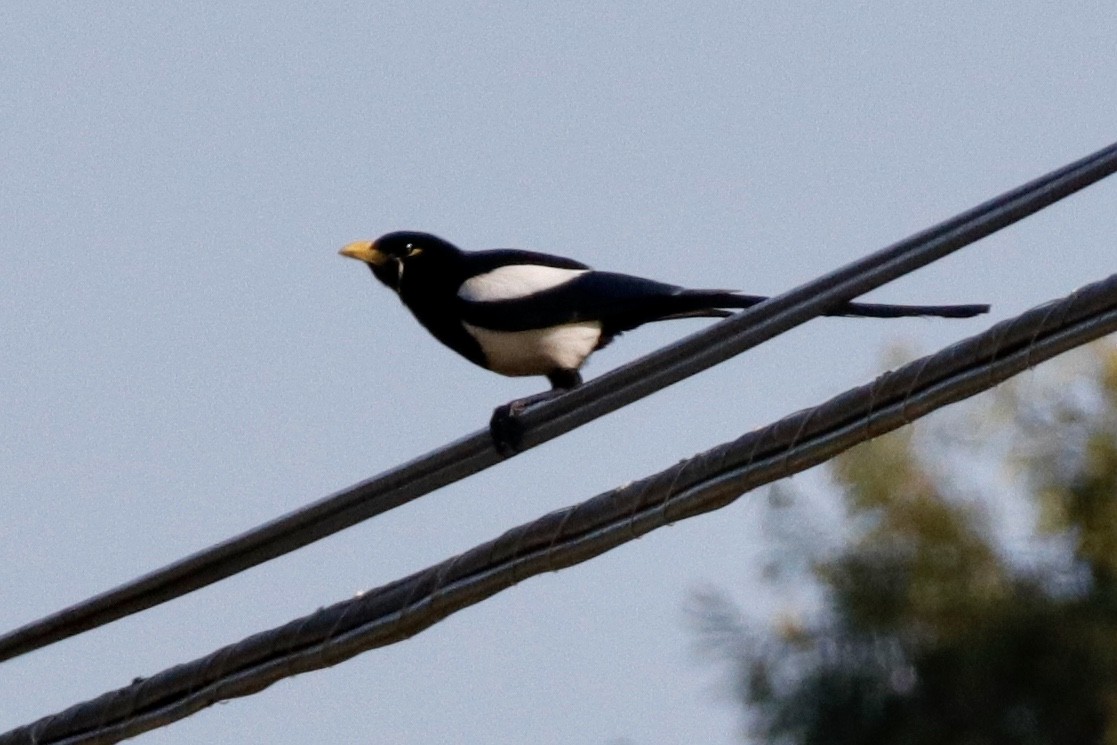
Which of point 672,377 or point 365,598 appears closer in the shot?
point 672,377

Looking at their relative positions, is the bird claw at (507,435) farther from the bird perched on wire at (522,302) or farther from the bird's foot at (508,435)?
the bird perched on wire at (522,302)

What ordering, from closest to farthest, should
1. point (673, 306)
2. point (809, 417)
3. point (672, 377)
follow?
point (809, 417), point (672, 377), point (673, 306)

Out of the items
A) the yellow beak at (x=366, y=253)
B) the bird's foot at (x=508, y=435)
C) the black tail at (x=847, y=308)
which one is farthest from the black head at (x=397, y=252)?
the bird's foot at (x=508, y=435)

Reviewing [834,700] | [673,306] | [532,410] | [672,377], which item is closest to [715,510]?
[672,377]

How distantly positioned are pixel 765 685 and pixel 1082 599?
1.49 metres

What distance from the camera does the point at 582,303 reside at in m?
7.09

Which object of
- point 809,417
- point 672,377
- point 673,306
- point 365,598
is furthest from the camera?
point 673,306

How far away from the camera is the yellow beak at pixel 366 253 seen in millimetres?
7809

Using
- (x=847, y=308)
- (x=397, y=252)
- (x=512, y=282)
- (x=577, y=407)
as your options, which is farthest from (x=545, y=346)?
(x=577, y=407)

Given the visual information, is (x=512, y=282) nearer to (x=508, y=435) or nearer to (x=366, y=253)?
(x=366, y=253)

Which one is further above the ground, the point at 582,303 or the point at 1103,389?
the point at 582,303

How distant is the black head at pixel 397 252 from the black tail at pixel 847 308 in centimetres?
117

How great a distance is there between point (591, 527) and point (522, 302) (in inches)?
113

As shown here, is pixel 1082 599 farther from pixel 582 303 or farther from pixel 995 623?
pixel 582 303
